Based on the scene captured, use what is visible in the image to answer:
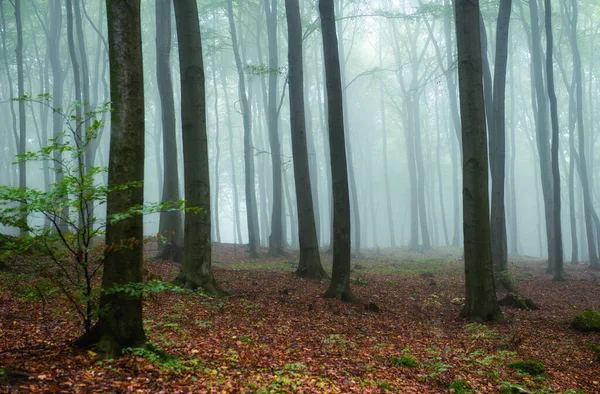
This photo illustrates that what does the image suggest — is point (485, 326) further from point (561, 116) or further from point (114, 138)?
point (561, 116)

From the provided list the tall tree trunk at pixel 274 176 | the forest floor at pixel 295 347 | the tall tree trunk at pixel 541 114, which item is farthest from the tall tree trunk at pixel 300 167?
the tall tree trunk at pixel 541 114

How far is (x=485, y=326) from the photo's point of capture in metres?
8.23

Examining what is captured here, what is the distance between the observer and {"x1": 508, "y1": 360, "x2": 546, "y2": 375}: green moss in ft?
19.5

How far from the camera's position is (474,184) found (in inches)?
338

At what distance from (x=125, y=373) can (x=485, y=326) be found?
651cm

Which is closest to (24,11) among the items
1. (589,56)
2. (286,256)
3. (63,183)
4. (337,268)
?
(286,256)

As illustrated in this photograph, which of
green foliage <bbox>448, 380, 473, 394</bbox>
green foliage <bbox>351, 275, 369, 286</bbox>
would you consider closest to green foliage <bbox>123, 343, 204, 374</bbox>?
green foliage <bbox>448, 380, 473, 394</bbox>

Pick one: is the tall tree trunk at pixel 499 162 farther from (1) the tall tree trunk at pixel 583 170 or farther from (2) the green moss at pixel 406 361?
(1) the tall tree trunk at pixel 583 170

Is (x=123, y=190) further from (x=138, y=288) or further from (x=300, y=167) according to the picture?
(x=300, y=167)

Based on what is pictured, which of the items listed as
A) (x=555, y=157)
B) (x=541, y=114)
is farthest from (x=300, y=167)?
(x=541, y=114)

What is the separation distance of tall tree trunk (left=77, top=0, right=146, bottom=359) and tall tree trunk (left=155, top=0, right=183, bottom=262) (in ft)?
26.0

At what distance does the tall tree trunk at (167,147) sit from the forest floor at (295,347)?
2.22 metres

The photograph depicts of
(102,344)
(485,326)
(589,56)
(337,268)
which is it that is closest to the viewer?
(102,344)

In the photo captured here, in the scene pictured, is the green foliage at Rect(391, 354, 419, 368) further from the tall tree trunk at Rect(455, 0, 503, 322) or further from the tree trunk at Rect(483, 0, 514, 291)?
the tree trunk at Rect(483, 0, 514, 291)
